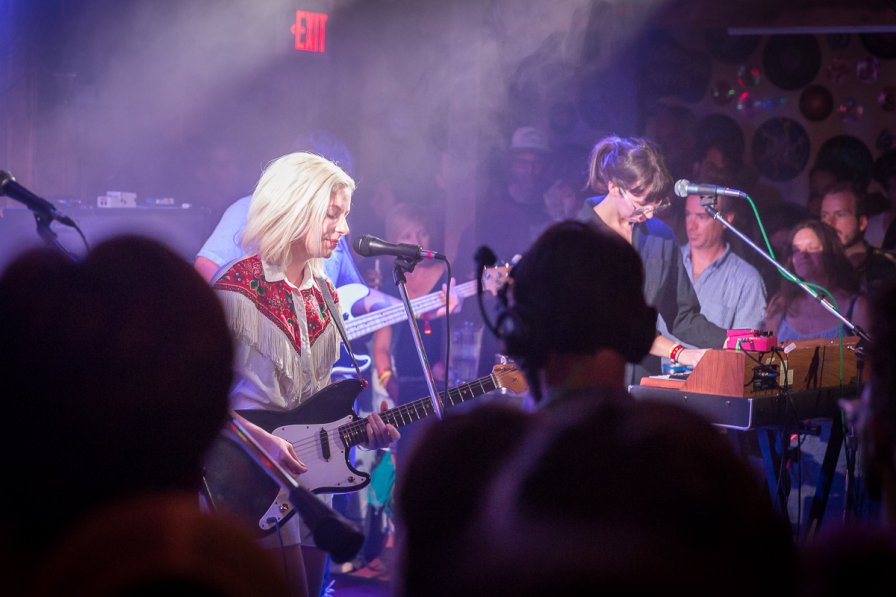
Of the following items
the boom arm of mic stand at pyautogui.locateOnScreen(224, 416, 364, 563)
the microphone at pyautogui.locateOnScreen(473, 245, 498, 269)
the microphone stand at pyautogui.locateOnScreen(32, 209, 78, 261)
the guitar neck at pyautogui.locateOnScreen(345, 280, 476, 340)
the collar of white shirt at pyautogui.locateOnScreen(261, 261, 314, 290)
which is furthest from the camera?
the guitar neck at pyautogui.locateOnScreen(345, 280, 476, 340)

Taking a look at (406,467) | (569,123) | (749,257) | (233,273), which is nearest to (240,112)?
(569,123)

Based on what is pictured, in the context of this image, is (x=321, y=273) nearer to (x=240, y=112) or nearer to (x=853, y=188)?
(x=240, y=112)

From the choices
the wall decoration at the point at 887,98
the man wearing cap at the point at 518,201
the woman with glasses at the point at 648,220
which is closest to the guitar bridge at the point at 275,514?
the woman with glasses at the point at 648,220

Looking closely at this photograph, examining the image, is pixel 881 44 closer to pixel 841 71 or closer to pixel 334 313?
pixel 841 71

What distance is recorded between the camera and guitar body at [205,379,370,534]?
343 centimetres

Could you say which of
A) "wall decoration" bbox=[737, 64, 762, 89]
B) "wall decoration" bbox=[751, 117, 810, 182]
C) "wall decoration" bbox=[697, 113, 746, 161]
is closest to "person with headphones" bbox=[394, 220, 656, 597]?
"wall decoration" bbox=[697, 113, 746, 161]

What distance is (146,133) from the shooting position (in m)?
6.09

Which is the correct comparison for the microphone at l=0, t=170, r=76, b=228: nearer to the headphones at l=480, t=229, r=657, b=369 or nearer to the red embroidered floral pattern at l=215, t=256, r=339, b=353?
the red embroidered floral pattern at l=215, t=256, r=339, b=353

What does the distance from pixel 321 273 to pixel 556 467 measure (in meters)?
3.18

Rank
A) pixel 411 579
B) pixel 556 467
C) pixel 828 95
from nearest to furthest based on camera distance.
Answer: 1. pixel 556 467
2. pixel 411 579
3. pixel 828 95

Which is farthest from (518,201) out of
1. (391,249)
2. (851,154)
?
(391,249)

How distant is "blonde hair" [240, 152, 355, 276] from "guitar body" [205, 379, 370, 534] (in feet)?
1.97

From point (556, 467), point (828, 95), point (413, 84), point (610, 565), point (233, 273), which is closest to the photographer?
point (610, 565)

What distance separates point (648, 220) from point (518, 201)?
1102 mm
